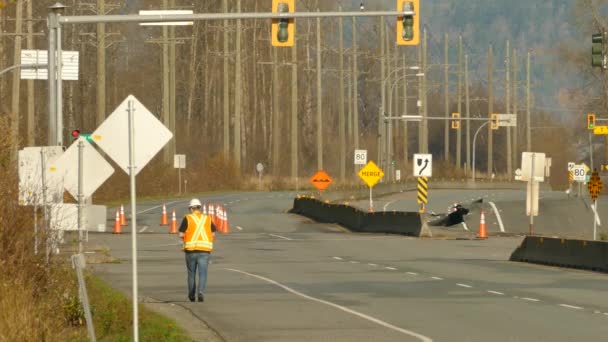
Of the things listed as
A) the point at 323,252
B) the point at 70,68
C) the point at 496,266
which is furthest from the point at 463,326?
the point at 70,68

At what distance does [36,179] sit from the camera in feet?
76.3

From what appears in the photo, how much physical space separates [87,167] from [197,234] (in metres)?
4.66

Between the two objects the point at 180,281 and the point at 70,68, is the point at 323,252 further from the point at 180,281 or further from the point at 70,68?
the point at 70,68

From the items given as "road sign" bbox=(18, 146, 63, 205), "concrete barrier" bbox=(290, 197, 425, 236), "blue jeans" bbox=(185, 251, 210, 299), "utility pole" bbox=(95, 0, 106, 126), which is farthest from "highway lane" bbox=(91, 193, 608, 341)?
"utility pole" bbox=(95, 0, 106, 126)

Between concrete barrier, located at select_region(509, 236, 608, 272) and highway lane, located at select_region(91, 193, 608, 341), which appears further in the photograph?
concrete barrier, located at select_region(509, 236, 608, 272)

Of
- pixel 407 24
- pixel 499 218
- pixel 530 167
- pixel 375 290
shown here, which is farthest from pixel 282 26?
pixel 499 218

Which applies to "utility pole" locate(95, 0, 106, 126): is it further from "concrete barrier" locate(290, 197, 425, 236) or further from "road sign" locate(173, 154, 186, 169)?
"road sign" locate(173, 154, 186, 169)

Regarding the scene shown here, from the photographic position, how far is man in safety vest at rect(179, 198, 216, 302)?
81.8 feet

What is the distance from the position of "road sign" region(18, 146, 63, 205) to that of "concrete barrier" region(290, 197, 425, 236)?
96.4ft

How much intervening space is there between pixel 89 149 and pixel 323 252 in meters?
21.7

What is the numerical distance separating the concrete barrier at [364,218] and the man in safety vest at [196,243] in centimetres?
2740

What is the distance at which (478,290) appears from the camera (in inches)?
1075

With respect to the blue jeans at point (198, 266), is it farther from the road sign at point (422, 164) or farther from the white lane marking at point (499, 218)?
the white lane marking at point (499, 218)

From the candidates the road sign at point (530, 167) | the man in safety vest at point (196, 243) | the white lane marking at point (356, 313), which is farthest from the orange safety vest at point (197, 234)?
the road sign at point (530, 167)
